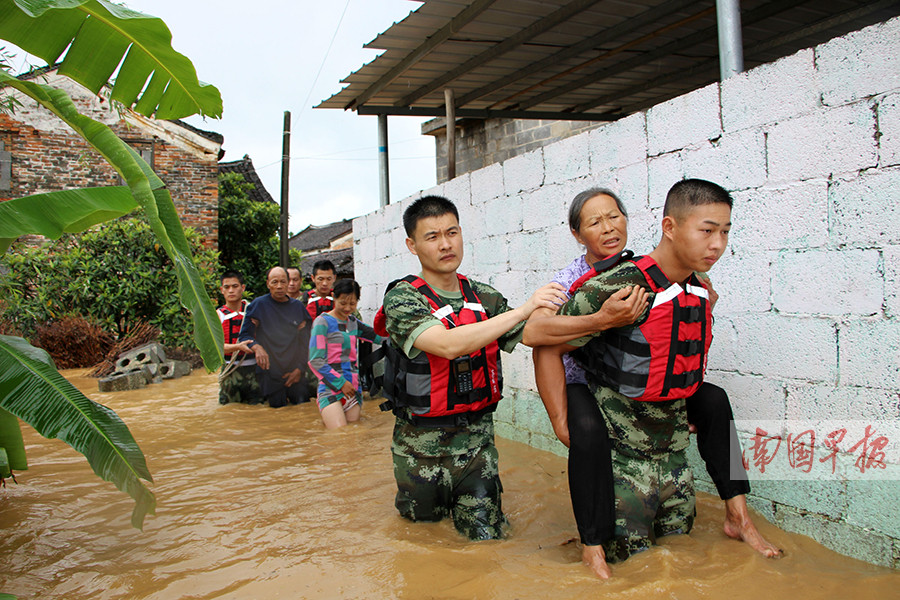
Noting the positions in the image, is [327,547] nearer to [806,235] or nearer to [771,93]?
[806,235]

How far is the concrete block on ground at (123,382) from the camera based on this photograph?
28.9 feet

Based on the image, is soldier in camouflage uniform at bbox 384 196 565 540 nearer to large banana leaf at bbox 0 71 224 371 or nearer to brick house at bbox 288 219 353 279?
large banana leaf at bbox 0 71 224 371

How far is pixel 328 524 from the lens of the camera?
11.3 ft

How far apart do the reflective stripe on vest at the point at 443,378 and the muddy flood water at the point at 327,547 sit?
66 centimetres

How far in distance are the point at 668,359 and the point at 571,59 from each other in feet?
15.3

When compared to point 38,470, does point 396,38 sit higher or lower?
higher

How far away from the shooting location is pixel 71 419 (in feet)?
8.46

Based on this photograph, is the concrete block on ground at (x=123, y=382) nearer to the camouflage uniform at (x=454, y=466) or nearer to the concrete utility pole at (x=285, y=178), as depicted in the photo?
the camouflage uniform at (x=454, y=466)

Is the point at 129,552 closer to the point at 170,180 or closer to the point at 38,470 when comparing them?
the point at 38,470

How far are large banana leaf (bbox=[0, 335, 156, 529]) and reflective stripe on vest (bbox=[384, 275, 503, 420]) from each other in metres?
1.18

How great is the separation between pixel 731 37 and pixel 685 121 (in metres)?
0.55

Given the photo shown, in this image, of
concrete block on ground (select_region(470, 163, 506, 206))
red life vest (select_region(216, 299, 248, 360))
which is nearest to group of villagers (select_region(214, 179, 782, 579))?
concrete block on ground (select_region(470, 163, 506, 206))

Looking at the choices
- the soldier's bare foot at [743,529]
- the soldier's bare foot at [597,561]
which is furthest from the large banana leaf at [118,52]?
the soldier's bare foot at [743,529]

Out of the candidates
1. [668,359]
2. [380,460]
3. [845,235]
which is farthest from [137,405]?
[845,235]
